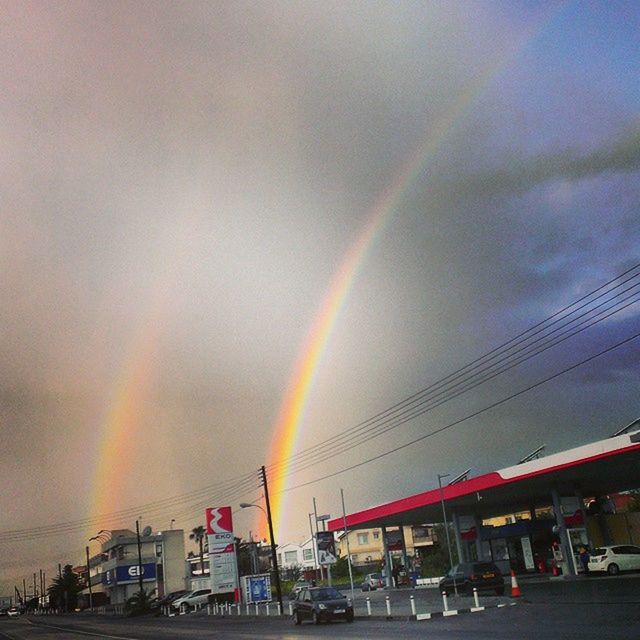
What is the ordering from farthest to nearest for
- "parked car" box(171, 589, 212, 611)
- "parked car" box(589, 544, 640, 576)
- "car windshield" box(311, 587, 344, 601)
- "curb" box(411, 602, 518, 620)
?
"parked car" box(171, 589, 212, 611) → "parked car" box(589, 544, 640, 576) → "car windshield" box(311, 587, 344, 601) → "curb" box(411, 602, 518, 620)

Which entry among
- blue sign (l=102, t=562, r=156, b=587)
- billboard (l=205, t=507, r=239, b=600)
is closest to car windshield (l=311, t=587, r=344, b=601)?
billboard (l=205, t=507, r=239, b=600)

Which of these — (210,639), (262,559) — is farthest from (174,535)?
(210,639)

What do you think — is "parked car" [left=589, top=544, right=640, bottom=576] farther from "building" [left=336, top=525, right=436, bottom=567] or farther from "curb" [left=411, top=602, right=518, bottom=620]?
"building" [left=336, top=525, right=436, bottom=567]

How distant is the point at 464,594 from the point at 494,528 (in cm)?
1718

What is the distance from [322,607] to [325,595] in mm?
989

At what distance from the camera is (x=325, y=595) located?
31.7 meters

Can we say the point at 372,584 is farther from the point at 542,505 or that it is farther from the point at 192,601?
the point at 542,505

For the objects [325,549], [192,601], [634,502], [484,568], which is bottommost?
[192,601]

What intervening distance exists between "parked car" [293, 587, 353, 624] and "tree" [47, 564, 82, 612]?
4198 inches

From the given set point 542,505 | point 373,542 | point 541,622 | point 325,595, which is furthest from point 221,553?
point 373,542

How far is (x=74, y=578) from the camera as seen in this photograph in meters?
128

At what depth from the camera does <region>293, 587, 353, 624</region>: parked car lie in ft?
100

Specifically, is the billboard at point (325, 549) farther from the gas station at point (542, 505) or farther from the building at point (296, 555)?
the building at point (296, 555)

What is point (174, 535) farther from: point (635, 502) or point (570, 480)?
point (570, 480)
